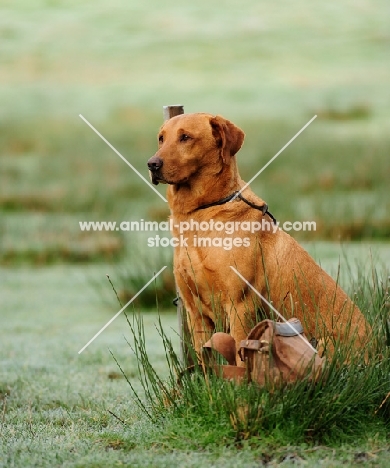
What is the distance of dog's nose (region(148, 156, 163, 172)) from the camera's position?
16.1 ft

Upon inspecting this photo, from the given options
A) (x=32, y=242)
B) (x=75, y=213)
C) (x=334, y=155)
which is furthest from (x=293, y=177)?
(x=32, y=242)

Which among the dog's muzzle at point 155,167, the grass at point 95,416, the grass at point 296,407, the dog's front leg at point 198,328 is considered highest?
A: the dog's muzzle at point 155,167

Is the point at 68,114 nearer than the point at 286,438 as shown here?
No

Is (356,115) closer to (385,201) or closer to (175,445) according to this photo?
(385,201)

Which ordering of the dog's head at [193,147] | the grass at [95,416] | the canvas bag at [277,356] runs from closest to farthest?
the grass at [95,416] < the canvas bag at [277,356] < the dog's head at [193,147]

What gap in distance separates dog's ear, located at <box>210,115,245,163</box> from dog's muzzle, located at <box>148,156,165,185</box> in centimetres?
36

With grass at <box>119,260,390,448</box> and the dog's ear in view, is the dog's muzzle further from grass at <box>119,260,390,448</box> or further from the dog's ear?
grass at <box>119,260,390,448</box>

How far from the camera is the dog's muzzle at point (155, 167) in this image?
4.92 meters

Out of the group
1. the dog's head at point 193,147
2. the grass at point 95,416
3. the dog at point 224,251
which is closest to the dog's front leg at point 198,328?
the dog at point 224,251

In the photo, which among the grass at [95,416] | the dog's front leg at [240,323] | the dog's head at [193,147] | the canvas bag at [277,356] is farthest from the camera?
the dog's head at [193,147]

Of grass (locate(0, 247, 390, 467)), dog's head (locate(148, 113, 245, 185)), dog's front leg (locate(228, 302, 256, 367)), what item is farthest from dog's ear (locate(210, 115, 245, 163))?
grass (locate(0, 247, 390, 467))

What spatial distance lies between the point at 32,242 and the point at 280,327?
31.5ft

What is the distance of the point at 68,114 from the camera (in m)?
33.4

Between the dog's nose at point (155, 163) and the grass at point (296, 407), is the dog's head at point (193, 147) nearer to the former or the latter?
the dog's nose at point (155, 163)
